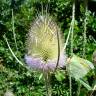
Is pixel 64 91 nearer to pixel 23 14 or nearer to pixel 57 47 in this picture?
pixel 23 14

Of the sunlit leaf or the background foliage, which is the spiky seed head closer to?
the sunlit leaf

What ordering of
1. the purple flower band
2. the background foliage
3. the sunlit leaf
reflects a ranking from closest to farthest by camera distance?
the purple flower band
the sunlit leaf
the background foliage

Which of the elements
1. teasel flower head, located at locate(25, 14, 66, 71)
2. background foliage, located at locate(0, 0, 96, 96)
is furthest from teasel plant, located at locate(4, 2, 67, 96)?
background foliage, located at locate(0, 0, 96, 96)

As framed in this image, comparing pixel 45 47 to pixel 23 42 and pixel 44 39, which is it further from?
pixel 23 42

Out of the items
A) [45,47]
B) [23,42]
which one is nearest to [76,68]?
[45,47]

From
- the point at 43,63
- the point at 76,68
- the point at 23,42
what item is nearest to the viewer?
the point at 43,63

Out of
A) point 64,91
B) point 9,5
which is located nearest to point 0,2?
point 9,5
